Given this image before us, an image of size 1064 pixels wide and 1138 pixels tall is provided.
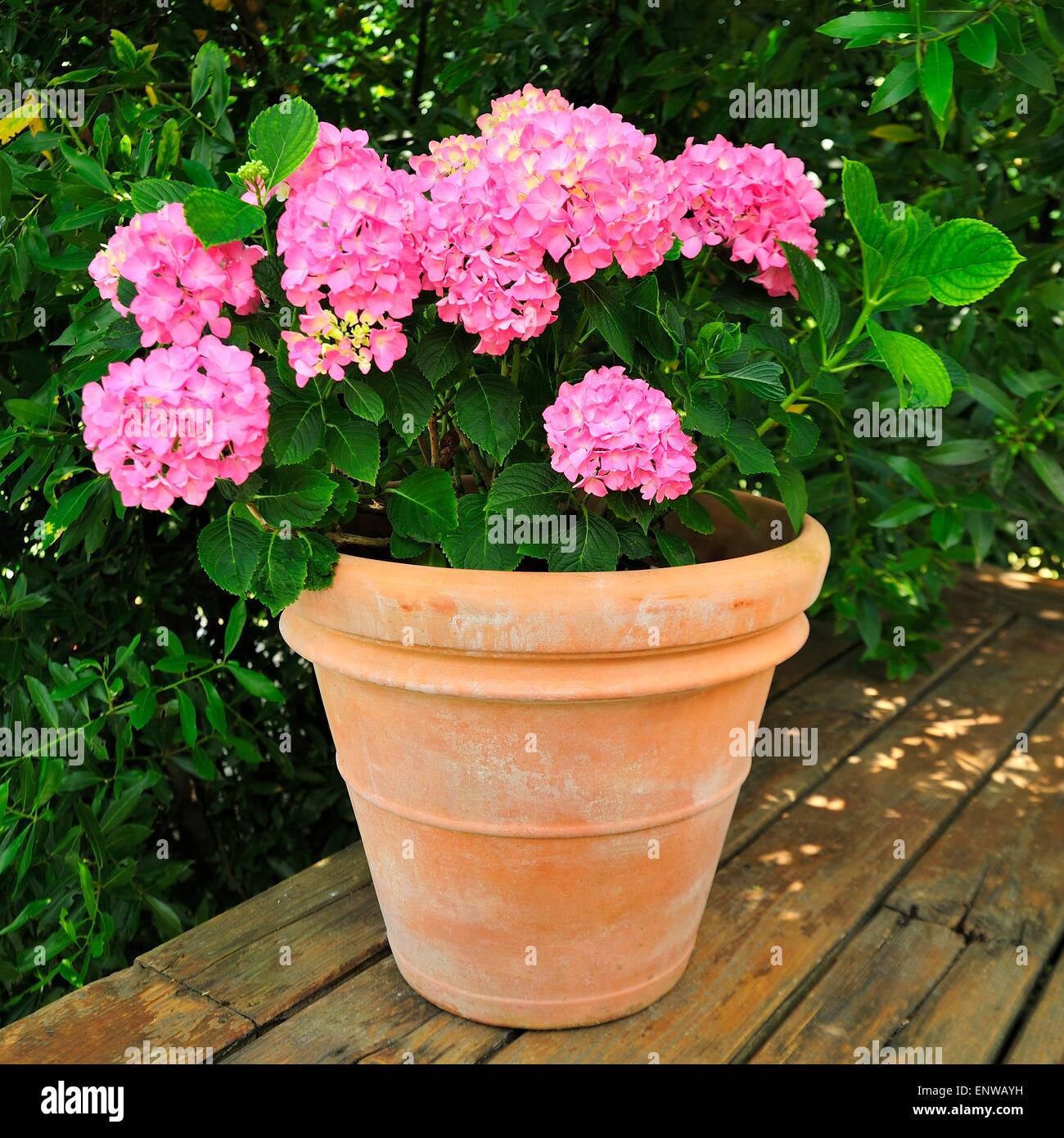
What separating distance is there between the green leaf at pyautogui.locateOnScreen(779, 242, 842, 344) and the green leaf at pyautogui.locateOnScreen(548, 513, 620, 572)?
12.8 inches

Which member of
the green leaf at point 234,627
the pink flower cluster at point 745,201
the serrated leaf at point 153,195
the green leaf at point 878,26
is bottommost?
the green leaf at point 234,627

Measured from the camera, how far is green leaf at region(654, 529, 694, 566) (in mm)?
1260

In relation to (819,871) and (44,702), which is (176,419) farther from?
(819,871)

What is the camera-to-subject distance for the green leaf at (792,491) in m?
1.31

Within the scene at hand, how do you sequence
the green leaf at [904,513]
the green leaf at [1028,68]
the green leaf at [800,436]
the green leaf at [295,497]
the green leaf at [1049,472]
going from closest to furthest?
the green leaf at [295,497] < the green leaf at [800,436] < the green leaf at [1028,68] < the green leaf at [1049,472] < the green leaf at [904,513]

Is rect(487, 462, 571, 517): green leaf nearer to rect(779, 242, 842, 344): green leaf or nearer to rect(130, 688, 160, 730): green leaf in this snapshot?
rect(779, 242, 842, 344): green leaf

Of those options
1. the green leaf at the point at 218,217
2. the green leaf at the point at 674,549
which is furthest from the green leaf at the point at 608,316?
the green leaf at the point at 218,217

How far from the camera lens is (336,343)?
42.5 inches

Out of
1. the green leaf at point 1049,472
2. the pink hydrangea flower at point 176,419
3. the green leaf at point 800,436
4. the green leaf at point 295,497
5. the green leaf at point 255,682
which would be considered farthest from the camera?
the green leaf at point 1049,472

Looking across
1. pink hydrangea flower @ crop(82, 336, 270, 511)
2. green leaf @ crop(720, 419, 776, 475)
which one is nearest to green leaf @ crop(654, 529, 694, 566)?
green leaf @ crop(720, 419, 776, 475)

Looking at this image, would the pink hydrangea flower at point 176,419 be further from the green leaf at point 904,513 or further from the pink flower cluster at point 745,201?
the green leaf at point 904,513

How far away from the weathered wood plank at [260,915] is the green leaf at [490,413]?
28.8 inches

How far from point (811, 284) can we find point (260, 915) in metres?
1.03
